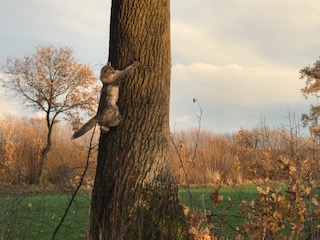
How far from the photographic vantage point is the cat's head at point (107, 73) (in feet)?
17.3

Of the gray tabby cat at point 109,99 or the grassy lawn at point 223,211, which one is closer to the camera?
the gray tabby cat at point 109,99

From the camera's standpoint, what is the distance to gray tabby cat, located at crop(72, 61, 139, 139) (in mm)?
5230

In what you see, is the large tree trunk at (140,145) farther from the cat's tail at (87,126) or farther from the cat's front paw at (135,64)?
the cat's tail at (87,126)

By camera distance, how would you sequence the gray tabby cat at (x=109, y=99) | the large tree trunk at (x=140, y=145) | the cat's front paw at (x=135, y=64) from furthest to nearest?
the cat's front paw at (x=135, y=64), the gray tabby cat at (x=109, y=99), the large tree trunk at (x=140, y=145)

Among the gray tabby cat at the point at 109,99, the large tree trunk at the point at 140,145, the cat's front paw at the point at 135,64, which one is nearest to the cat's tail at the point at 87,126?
the gray tabby cat at the point at 109,99

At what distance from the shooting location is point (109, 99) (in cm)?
533

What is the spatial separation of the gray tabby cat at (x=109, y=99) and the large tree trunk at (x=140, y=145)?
8 centimetres

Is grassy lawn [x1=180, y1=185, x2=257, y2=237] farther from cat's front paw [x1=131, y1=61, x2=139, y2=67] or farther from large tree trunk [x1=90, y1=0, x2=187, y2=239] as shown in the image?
cat's front paw [x1=131, y1=61, x2=139, y2=67]

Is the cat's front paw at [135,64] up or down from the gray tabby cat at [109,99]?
up

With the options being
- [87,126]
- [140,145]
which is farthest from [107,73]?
[140,145]

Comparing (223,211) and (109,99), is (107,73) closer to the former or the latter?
(109,99)

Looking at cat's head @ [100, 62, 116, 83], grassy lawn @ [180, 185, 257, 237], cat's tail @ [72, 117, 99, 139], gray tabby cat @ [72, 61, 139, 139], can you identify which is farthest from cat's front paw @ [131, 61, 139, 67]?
grassy lawn @ [180, 185, 257, 237]

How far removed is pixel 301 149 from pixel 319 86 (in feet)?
68.6

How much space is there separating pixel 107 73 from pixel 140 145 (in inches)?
38.1
